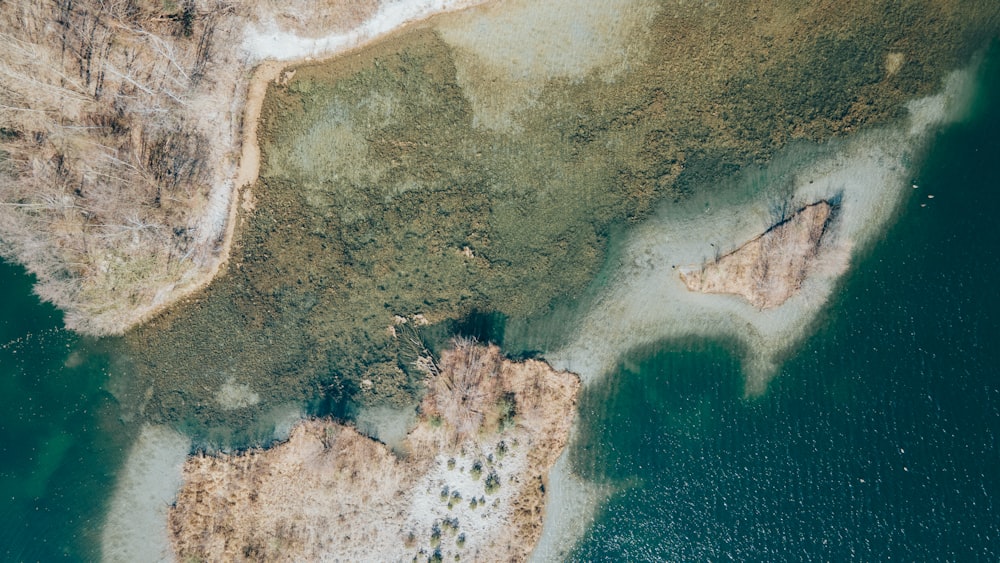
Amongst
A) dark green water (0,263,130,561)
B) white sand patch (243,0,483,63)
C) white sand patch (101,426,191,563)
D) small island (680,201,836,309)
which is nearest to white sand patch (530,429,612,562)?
small island (680,201,836,309)

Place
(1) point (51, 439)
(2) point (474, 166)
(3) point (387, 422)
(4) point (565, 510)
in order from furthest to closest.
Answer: (4) point (565, 510), (1) point (51, 439), (3) point (387, 422), (2) point (474, 166)

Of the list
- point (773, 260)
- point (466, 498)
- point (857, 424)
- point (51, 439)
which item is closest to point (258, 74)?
point (51, 439)

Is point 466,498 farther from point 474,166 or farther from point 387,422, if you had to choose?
point 474,166

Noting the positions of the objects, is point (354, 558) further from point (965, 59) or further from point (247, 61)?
point (965, 59)

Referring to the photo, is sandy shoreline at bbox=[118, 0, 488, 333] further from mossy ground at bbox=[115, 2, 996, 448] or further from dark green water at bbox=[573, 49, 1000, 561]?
dark green water at bbox=[573, 49, 1000, 561]

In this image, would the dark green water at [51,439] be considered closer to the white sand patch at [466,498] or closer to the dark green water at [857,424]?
the white sand patch at [466,498]

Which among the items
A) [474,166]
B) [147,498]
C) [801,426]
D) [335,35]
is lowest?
[147,498]

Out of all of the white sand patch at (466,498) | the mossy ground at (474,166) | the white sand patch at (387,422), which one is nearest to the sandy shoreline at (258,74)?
the mossy ground at (474,166)

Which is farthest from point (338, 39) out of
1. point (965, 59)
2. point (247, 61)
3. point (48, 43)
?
point (965, 59)
